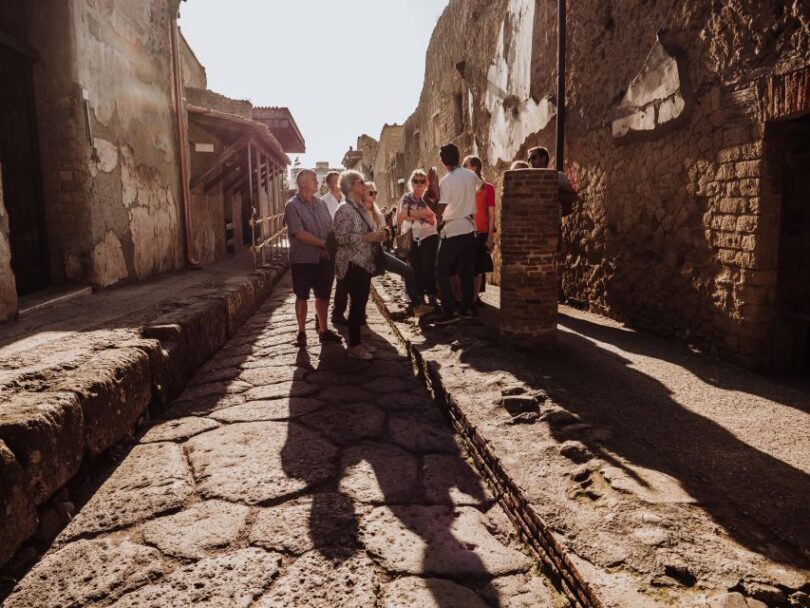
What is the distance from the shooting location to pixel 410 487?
2643 millimetres

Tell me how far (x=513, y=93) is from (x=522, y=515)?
728 centimetres

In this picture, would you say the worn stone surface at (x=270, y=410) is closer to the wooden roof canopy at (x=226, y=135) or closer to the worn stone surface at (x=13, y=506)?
the worn stone surface at (x=13, y=506)

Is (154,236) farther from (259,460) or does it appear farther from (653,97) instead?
(653,97)

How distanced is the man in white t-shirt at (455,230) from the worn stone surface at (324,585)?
3.39m

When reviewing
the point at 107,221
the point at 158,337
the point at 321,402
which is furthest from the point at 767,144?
the point at 107,221

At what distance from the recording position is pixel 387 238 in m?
5.49

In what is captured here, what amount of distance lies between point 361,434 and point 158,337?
1782 mm

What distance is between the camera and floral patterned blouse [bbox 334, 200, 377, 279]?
179 inches

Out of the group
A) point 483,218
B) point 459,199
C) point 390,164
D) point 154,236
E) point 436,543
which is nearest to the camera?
point 436,543

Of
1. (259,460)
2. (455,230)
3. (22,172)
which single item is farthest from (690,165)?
(22,172)

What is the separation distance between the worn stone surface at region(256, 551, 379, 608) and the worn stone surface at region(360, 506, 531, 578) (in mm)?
106

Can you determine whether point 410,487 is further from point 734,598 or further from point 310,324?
point 310,324

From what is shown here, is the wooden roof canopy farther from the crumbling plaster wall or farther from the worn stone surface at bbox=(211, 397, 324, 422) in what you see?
the worn stone surface at bbox=(211, 397, 324, 422)

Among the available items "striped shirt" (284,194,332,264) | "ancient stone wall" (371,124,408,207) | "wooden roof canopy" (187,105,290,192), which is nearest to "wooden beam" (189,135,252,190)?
"wooden roof canopy" (187,105,290,192)
